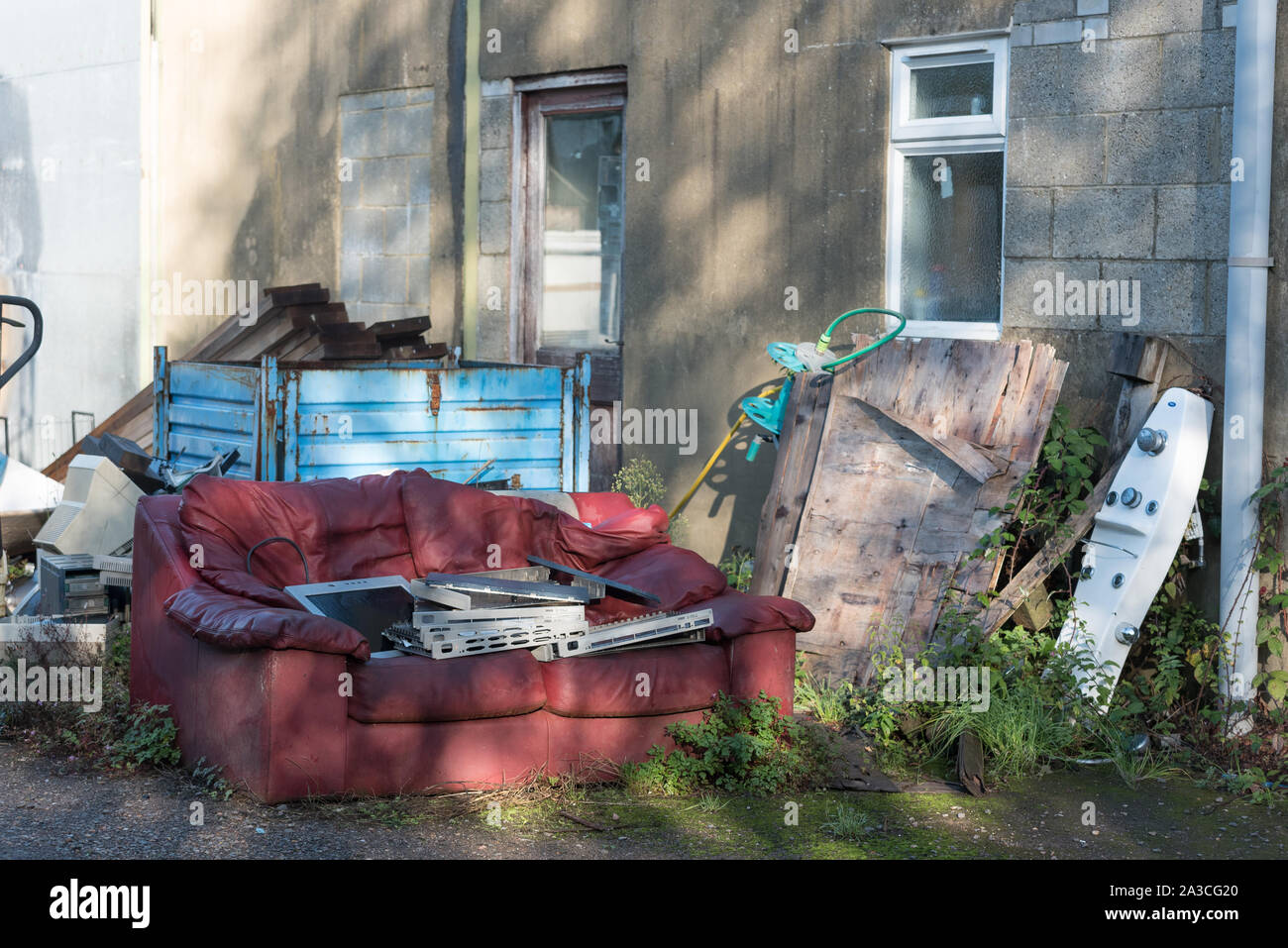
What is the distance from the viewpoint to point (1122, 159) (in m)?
6.52

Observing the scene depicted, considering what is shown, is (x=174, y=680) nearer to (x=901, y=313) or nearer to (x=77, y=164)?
(x=901, y=313)

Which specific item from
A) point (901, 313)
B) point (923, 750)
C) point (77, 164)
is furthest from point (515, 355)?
point (77, 164)

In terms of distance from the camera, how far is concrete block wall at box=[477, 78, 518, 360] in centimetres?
883

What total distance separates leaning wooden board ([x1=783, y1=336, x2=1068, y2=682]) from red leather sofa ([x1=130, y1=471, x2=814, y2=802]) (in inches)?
29.8

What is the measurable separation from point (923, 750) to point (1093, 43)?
338 cm

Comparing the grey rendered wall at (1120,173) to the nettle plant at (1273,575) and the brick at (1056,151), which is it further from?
the nettle plant at (1273,575)

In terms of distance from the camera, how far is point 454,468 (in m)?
7.14

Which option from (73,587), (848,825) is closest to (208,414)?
(73,587)

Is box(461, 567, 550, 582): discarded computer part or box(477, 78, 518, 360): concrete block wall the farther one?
box(477, 78, 518, 360): concrete block wall

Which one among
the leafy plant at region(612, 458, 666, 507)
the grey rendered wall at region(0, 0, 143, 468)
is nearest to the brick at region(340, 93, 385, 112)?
the grey rendered wall at region(0, 0, 143, 468)

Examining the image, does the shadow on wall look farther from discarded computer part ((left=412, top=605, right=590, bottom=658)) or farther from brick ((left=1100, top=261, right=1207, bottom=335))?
brick ((left=1100, top=261, right=1207, bottom=335))

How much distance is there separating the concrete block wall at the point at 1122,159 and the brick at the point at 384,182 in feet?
14.2

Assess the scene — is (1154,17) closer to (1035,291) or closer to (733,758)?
(1035,291)
